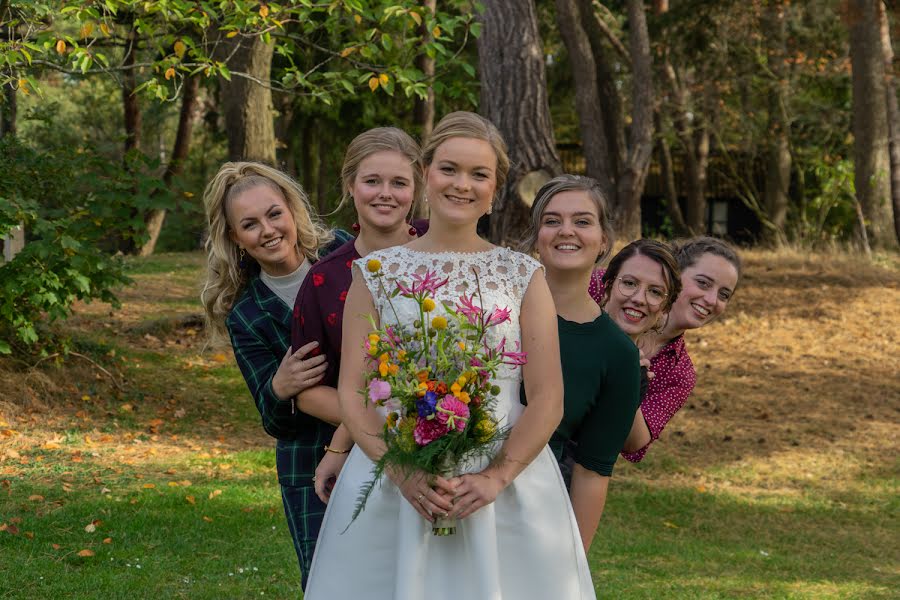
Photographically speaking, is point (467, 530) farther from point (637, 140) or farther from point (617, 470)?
point (637, 140)

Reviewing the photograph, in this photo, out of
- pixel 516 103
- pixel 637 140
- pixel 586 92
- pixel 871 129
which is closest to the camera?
pixel 516 103

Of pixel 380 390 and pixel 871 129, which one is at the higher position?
pixel 871 129

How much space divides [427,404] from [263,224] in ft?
3.86

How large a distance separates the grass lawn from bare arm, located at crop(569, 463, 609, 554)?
168cm

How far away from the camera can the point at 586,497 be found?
3102 mm

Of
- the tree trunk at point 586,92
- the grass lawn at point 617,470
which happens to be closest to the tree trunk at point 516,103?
the grass lawn at point 617,470

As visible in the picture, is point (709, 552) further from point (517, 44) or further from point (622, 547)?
point (517, 44)

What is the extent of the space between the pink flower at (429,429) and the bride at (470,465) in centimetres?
24

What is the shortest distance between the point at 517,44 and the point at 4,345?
5588mm

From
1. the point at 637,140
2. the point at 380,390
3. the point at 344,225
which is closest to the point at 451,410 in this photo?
the point at 380,390

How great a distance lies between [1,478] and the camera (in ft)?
22.6

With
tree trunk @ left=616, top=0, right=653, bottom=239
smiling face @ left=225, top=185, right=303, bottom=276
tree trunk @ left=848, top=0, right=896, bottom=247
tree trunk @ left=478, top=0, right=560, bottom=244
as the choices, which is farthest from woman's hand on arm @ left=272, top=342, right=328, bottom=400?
tree trunk @ left=848, top=0, right=896, bottom=247

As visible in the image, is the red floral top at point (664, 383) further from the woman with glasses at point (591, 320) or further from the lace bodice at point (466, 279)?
the lace bodice at point (466, 279)

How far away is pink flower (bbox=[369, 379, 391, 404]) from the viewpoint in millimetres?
2471
